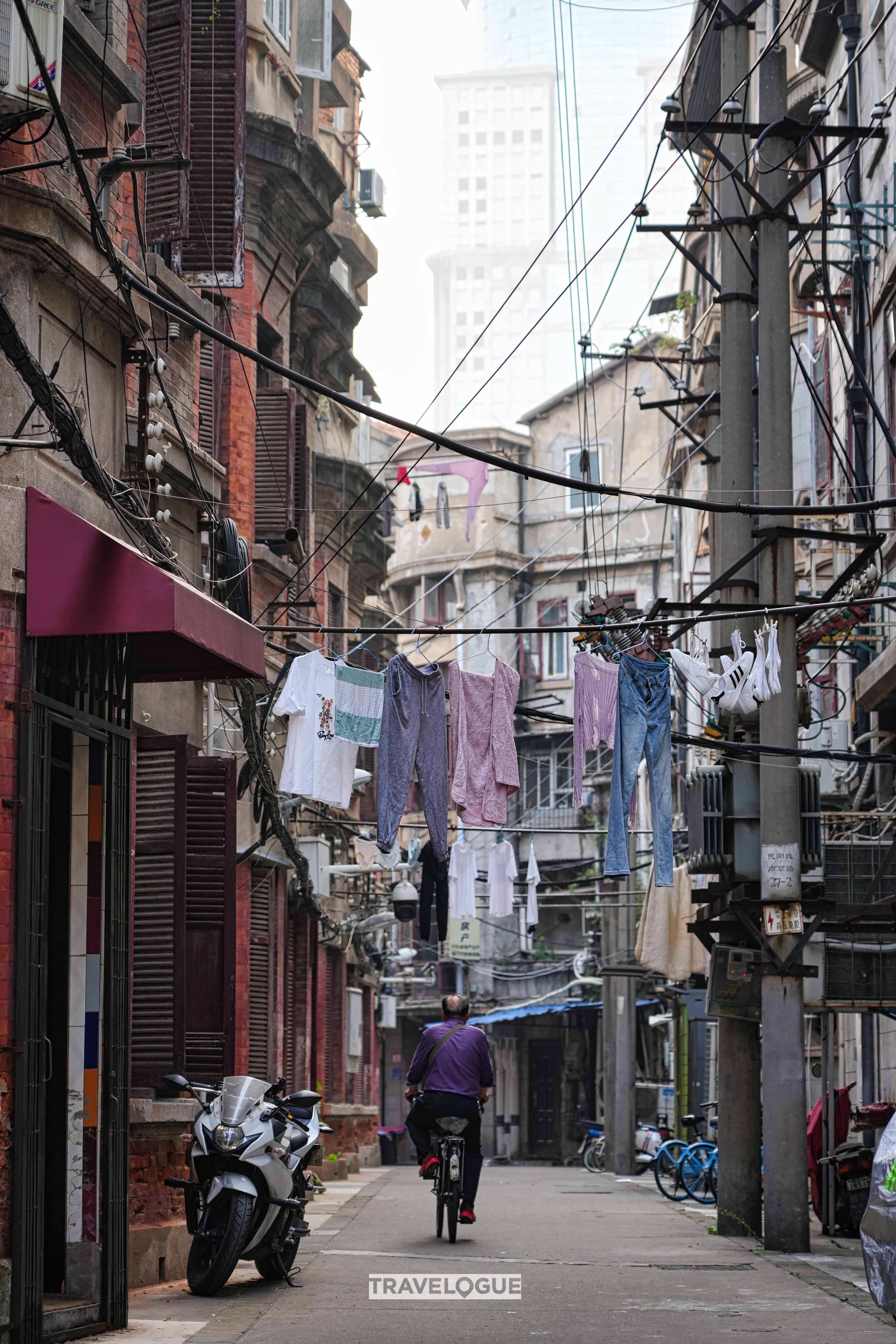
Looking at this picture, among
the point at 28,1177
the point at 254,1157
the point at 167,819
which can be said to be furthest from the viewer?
the point at 167,819

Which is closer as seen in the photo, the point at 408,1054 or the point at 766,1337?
the point at 766,1337

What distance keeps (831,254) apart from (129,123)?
1733 cm

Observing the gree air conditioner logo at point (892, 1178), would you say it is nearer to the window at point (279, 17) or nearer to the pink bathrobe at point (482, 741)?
the pink bathrobe at point (482, 741)

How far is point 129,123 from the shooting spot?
39.0 ft

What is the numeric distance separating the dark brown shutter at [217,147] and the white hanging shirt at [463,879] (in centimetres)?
1624

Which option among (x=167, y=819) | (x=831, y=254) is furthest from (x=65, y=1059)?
(x=831, y=254)

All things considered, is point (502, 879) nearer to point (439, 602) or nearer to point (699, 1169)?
point (699, 1169)

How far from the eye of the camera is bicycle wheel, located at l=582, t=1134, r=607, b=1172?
36.9 metres

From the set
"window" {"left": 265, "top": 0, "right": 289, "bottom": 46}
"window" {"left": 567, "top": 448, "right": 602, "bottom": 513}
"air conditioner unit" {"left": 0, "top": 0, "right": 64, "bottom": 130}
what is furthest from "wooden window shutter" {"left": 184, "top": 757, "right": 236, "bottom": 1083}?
"window" {"left": 567, "top": 448, "right": 602, "bottom": 513}

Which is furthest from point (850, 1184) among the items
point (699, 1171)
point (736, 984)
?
point (699, 1171)

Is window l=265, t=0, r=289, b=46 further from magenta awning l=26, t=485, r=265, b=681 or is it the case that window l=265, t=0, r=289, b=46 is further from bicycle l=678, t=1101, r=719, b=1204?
magenta awning l=26, t=485, r=265, b=681

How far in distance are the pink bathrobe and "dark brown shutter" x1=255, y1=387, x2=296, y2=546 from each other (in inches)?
264

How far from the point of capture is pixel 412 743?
51.0 ft

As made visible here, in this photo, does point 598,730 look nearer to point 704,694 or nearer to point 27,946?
point 704,694
